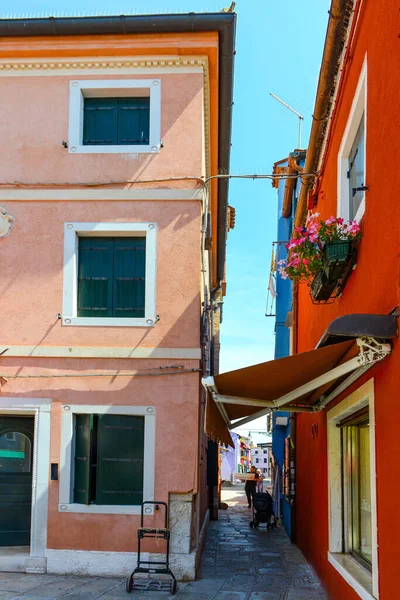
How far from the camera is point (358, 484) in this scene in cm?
774

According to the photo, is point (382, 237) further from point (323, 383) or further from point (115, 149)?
point (115, 149)

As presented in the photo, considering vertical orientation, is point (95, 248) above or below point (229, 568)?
above

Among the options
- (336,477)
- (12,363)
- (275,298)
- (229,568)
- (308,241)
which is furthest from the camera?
(275,298)

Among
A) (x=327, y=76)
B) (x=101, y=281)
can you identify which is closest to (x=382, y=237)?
(x=327, y=76)

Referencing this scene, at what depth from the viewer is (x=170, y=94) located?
1070cm

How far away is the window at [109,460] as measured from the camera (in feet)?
32.6

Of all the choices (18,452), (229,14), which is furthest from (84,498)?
(229,14)

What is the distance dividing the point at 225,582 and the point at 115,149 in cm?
671

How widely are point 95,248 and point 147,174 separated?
1.41 m

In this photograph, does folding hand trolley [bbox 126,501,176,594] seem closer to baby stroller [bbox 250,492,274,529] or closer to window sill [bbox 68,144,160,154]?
window sill [bbox 68,144,160,154]

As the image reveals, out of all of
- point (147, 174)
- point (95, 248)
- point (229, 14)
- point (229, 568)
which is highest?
point (229, 14)

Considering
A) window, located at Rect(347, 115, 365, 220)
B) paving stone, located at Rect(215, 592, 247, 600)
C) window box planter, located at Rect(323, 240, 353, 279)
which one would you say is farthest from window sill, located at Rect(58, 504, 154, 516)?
window, located at Rect(347, 115, 365, 220)

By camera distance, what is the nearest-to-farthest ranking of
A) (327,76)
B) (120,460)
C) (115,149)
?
(327,76), (120,460), (115,149)

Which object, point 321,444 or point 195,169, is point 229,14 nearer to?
point 195,169
